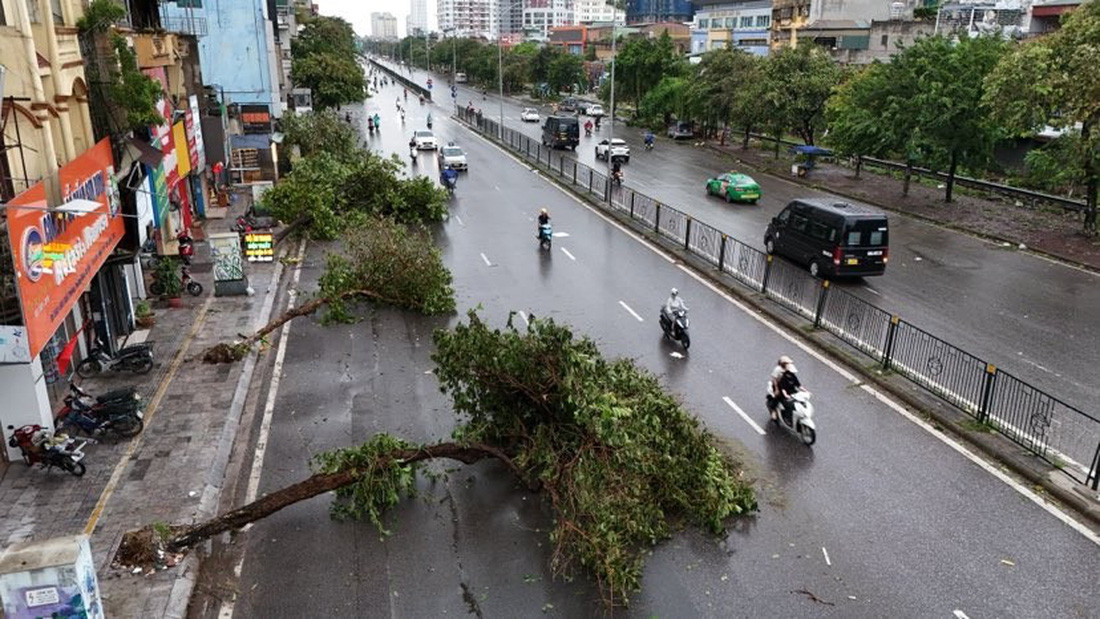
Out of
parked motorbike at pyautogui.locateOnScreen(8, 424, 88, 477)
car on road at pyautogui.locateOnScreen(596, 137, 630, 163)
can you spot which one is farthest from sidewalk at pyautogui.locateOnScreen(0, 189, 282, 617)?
car on road at pyautogui.locateOnScreen(596, 137, 630, 163)

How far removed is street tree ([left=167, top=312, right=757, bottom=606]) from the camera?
9383mm

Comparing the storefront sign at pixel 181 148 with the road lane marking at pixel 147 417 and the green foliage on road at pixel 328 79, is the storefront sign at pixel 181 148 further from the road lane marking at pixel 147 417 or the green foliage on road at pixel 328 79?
the green foliage on road at pixel 328 79

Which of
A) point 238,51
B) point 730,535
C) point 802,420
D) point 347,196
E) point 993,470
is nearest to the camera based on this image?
point 730,535

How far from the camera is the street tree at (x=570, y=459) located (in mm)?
9383

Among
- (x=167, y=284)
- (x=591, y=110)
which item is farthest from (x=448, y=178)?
(x=591, y=110)

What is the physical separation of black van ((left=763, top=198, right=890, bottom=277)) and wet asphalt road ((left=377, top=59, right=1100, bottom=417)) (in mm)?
708

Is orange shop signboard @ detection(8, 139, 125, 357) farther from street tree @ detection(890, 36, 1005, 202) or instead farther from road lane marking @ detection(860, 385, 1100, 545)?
street tree @ detection(890, 36, 1005, 202)

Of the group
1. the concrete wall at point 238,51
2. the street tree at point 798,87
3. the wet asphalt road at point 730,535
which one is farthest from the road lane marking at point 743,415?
the concrete wall at point 238,51

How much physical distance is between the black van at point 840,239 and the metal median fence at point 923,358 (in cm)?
67

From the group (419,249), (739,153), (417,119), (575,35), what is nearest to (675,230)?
(419,249)

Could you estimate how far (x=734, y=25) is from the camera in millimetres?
107875

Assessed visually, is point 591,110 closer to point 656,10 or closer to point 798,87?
point 798,87

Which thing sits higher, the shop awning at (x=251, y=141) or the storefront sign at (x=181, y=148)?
the storefront sign at (x=181, y=148)

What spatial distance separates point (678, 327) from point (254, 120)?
94.5ft
